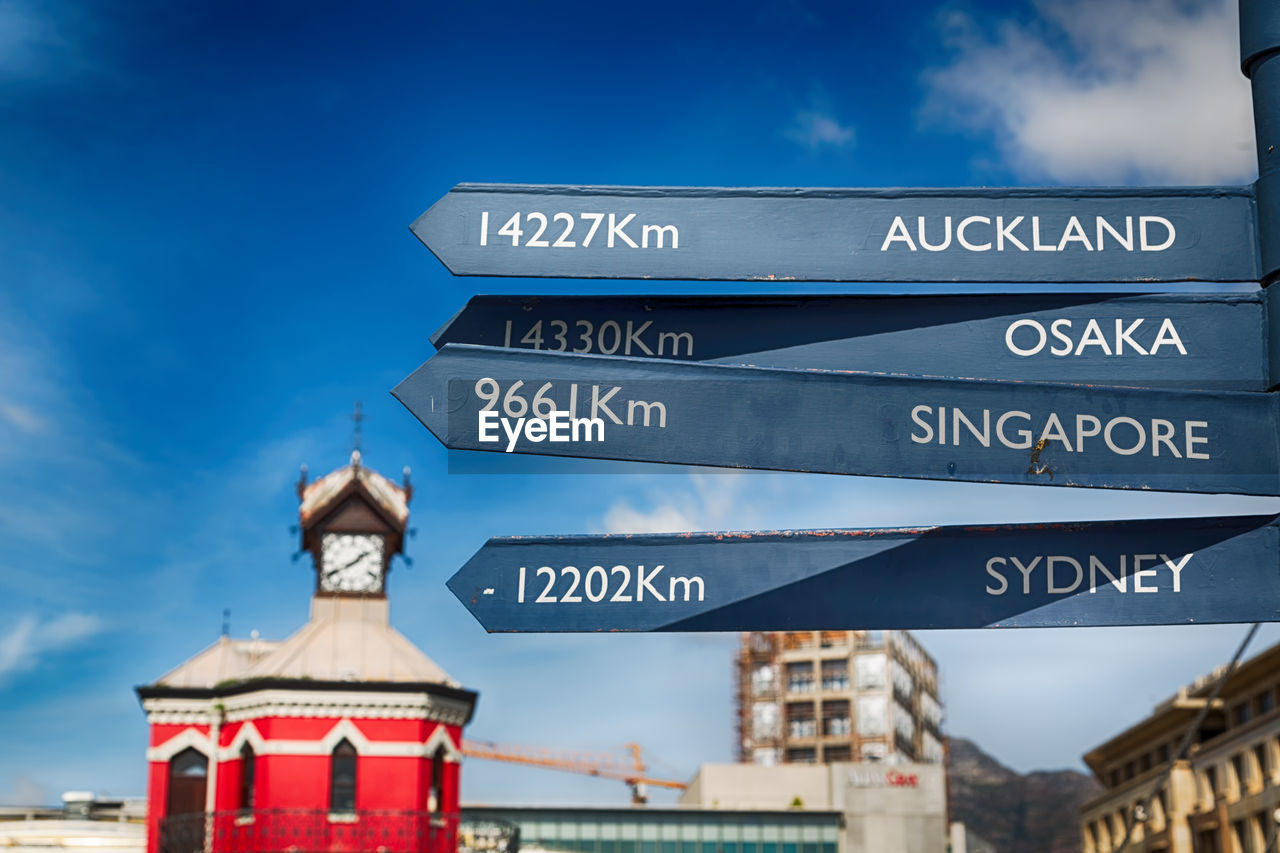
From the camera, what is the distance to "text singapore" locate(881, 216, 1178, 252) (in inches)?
216

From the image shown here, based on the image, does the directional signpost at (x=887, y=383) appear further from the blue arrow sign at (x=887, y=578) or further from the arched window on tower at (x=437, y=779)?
the arched window on tower at (x=437, y=779)

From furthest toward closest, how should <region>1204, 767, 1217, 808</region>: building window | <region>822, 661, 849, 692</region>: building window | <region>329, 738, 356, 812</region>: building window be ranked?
<region>822, 661, 849, 692</region>: building window < <region>1204, 767, 1217, 808</region>: building window < <region>329, 738, 356, 812</region>: building window

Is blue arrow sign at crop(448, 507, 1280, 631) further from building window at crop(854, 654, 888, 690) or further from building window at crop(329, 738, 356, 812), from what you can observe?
building window at crop(854, 654, 888, 690)

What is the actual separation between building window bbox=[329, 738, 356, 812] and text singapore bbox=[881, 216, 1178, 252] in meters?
33.0

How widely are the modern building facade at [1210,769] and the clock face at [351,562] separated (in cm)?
3170

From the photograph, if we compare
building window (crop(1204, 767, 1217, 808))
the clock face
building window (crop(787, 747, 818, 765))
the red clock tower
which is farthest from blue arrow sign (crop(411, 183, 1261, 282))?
building window (crop(787, 747, 818, 765))

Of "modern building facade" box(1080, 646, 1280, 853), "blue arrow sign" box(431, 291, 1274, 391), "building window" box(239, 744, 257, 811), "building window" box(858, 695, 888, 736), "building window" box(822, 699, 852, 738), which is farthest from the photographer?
"building window" box(822, 699, 852, 738)

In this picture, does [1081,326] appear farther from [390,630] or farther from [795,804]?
[795,804]

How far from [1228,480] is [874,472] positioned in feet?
3.80

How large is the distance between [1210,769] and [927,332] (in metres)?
76.5

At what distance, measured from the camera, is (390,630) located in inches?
1597

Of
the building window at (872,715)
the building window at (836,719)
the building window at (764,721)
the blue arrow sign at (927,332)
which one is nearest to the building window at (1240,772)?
the building window at (872,715)

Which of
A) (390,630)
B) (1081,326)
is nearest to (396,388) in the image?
(1081,326)

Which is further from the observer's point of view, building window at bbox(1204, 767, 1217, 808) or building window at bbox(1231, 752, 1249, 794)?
building window at bbox(1204, 767, 1217, 808)
